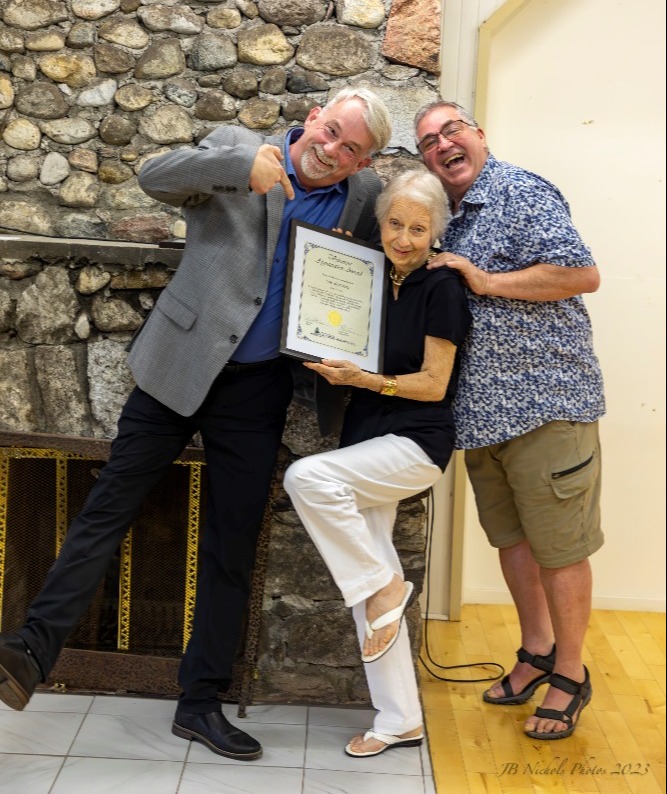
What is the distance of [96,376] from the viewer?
2.97m

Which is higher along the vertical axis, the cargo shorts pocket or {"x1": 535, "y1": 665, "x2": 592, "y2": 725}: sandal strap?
the cargo shorts pocket

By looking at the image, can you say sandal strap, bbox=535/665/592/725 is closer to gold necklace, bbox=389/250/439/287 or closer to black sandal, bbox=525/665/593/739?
black sandal, bbox=525/665/593/739

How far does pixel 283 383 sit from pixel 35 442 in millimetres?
767

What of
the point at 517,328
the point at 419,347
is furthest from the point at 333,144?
the point at 517,328

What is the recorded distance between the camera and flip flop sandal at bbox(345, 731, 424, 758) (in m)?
2.77

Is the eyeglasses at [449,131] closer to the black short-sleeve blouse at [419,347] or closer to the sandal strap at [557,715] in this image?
the black short-sleeve blouse at [419,347]

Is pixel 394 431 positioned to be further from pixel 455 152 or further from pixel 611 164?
pixel 611 164

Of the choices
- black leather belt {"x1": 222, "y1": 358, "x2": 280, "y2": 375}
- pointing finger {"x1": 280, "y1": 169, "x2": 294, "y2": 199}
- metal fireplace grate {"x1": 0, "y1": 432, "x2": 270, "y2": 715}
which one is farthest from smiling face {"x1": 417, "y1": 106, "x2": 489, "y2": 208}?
metal fireplace grate {"x1": 0, "y1": 432, "x2": 270, "y2": 715}

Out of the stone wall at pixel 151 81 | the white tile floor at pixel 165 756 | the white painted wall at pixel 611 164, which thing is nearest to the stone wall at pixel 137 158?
the stone wall at pixel 151 81

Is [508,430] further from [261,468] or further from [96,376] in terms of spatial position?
[96,376]

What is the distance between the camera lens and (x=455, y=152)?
269cm

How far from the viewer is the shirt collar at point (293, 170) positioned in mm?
2639

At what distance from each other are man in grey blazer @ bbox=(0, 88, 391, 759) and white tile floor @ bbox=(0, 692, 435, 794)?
0.10 meters

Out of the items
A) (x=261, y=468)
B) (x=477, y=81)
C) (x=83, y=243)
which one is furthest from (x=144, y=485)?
(x=477, y=81)
